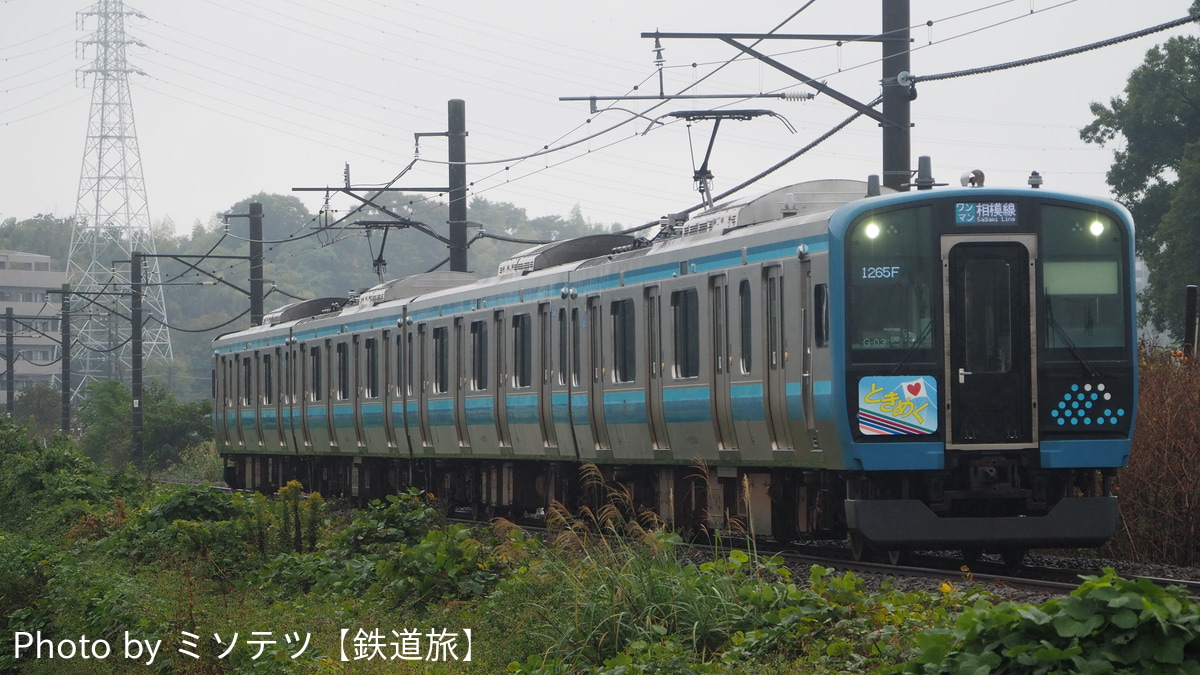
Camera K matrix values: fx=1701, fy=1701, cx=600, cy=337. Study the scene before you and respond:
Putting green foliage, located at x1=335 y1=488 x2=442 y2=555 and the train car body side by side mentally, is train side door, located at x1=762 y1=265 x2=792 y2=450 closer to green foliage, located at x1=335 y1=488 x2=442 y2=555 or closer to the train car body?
the train car body

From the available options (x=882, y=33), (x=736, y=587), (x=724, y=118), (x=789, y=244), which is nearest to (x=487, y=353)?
(x=724, y=118)

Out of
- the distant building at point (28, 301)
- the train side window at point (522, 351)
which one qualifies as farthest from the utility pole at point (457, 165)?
the distant building at point (28, 301)

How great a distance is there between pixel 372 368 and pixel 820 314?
12538mm

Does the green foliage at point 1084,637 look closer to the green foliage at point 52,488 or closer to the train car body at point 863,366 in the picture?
the train car body at point 863,366

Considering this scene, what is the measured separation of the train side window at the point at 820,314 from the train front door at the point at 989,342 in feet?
2.88

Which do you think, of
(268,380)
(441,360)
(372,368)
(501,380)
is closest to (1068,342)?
(501,380)

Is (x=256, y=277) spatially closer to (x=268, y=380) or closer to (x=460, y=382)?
(x=268, y=380)

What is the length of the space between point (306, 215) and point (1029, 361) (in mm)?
110141

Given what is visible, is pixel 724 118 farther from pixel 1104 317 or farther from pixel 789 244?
pixel 1104 317

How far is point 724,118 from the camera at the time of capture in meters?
17.9

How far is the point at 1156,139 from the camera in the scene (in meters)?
40.7

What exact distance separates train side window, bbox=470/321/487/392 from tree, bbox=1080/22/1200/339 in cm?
2193

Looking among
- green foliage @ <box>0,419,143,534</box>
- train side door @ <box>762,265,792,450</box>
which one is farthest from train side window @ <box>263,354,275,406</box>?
train side door @ <box>762,265,792,450</box>

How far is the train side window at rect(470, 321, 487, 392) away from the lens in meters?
20.3
